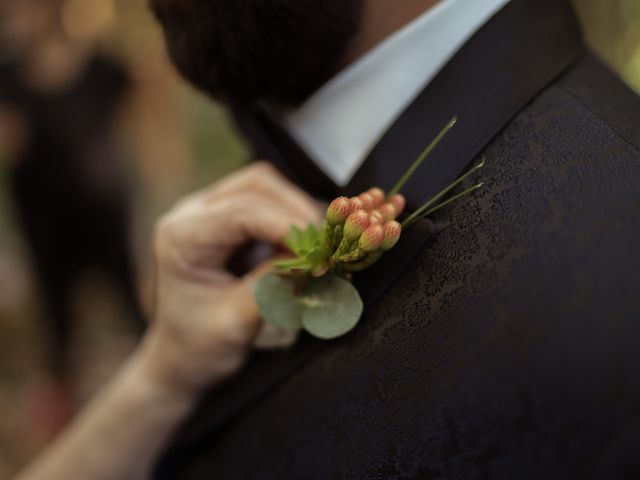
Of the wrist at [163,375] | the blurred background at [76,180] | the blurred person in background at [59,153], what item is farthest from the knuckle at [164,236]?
the blurred person in background at [59,153]

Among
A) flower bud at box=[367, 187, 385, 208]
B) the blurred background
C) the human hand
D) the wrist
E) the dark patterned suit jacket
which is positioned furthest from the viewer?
the blurred background

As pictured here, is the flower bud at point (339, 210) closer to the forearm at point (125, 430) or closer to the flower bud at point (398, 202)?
the flower bud at point (398, 202)

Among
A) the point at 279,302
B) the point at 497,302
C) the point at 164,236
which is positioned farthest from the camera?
the point at 164,236

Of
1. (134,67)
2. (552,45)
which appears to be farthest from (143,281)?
(552,45)

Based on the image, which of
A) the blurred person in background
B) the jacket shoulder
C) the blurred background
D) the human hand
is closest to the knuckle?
the human hand

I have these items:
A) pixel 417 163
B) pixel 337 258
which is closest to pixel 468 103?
pixel 417 163

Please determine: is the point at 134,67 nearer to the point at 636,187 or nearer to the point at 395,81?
the point at 395,81

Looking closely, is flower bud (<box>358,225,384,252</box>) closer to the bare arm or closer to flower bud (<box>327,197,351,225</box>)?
→ flower bud (<box>327,197,351,225</box>)

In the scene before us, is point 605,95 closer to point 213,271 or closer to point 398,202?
point 398,202
